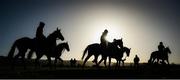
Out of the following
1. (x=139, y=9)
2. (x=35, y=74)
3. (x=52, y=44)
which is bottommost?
(x=35, y=74)

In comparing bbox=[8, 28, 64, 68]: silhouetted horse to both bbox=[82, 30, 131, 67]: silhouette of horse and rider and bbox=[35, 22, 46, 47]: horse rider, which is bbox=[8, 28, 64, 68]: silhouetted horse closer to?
bbox=[35, 22, 46, 47]: horse rider

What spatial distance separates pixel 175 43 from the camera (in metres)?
9.90

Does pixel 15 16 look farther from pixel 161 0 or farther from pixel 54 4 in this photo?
pixel 161 0

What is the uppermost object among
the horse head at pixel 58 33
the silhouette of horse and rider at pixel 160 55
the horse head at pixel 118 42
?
the horse head at pixel 58 33

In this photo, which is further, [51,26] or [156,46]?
[156,46]

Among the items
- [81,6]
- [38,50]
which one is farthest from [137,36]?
[38,50]

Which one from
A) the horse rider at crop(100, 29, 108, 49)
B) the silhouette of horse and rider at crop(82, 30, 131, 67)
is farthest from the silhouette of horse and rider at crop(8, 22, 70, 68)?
the silhouette of horse and rider at crop(82, 30, 131, 67)

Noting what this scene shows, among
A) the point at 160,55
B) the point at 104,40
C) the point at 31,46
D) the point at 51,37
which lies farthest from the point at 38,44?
the point at 160,55

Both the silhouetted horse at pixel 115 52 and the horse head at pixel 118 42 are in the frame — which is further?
the silhouetted horse at pixel 115 52

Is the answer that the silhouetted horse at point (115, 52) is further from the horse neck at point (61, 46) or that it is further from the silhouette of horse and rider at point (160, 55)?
the horse neck at point (61, 46)

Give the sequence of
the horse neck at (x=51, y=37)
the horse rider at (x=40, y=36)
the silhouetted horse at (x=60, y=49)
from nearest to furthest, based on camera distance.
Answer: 1. the horse rider at (x=40, y=36)
2. the horse neck at (x=51, y=37)
3. the silhouetted horse at (x=60, y=49)

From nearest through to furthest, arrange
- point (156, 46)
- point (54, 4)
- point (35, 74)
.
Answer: point (35, 74) < point (54, 4) < point (156, 46)

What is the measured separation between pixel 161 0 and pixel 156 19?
1.53 ft

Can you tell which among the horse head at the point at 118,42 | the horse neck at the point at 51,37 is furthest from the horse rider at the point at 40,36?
the horse head at the point at 118,42
